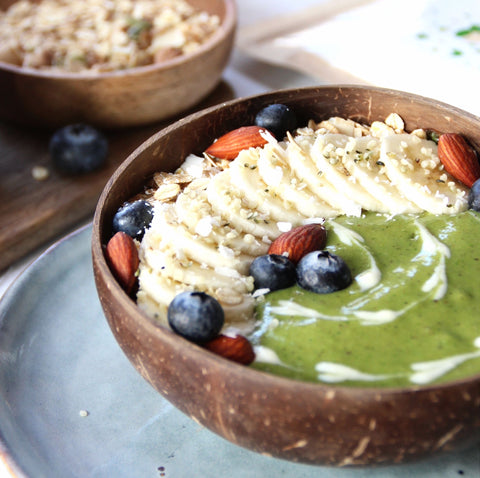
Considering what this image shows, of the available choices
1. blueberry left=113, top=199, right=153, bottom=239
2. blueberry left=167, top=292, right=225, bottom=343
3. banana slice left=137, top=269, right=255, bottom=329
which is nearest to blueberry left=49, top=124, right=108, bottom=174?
blueberry left=113, top=199, right=153, bottom=239

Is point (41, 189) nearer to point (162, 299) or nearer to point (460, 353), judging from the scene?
point (162, 299)

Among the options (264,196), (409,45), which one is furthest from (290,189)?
(409,45)

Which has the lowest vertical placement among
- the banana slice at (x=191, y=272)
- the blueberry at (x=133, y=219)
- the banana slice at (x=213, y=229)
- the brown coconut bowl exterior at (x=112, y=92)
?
the brown coconut bowl exterior at (x=112, y=92)

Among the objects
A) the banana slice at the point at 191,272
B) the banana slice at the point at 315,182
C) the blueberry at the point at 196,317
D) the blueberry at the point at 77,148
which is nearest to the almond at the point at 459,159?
the banana slice at the point at 315,182

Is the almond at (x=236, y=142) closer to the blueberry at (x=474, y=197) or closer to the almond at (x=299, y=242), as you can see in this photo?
the almond at (x=299, y=242)

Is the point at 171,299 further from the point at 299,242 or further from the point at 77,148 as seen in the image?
the point at 77,148

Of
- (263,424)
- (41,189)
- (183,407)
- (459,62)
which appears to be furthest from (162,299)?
(459,62)
